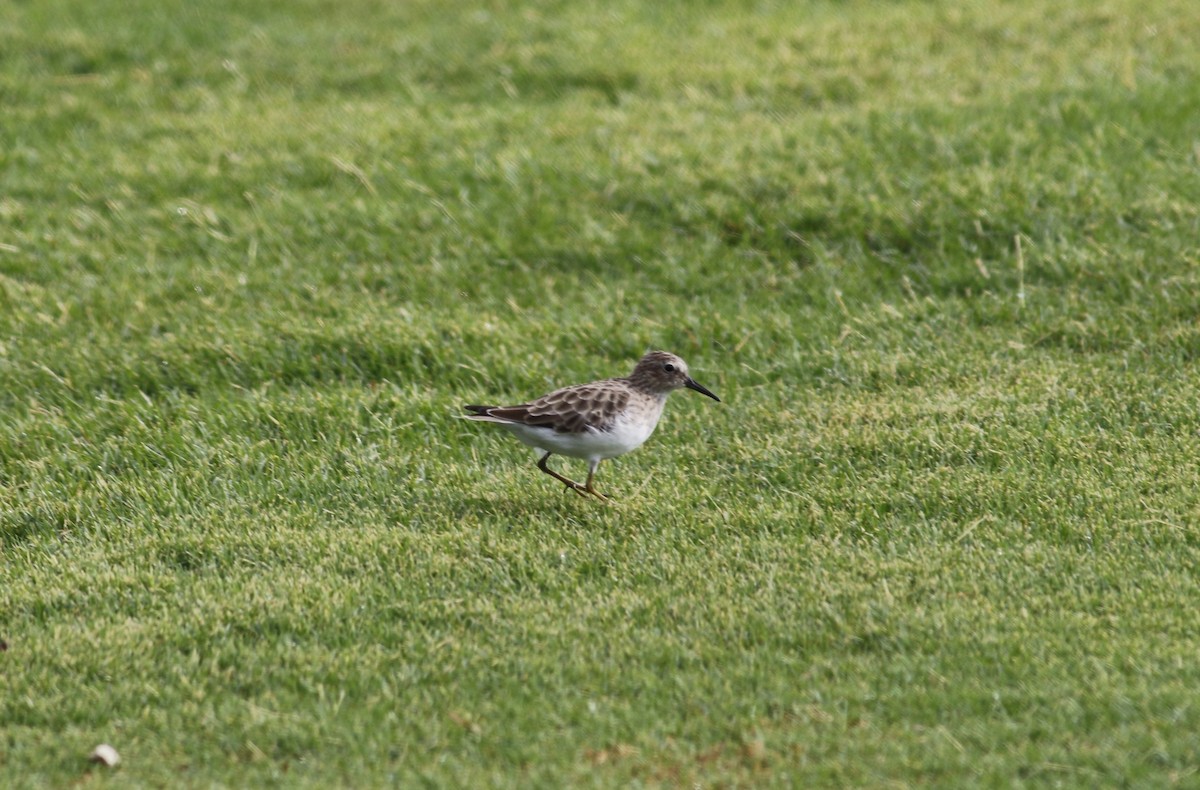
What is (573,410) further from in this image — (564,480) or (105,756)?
(105,756)

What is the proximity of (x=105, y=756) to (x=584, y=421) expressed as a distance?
9.69ft

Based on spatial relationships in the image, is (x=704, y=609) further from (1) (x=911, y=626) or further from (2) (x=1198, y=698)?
(2) (x=1198, y=698)

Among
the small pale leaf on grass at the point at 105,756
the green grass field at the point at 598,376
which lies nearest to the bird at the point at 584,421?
the green grass field at the point at 598,376

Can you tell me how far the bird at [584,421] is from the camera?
25.2 ft

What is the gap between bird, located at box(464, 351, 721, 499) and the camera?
7684mm

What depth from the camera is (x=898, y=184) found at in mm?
11508

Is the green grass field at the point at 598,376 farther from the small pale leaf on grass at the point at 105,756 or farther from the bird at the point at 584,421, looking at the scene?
the bird at the point at 584,421

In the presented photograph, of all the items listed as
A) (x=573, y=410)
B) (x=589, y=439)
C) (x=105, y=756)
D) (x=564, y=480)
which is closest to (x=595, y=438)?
(x=589, y=439)

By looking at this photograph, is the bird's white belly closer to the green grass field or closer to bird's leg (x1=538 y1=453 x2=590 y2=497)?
bird's leg (x1=538 y1=453 x2=590 y2=497)

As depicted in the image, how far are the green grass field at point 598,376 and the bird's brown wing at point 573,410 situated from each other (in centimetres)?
53

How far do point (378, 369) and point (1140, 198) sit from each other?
5887 millimetres

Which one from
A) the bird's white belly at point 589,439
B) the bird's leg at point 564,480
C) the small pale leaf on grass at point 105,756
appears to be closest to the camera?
the small pale leaf on grass at point 105,756

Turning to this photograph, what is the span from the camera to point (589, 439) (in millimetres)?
7656

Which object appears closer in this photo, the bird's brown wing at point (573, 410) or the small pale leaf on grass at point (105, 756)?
Result: the small pale leaf on grass at point (105, 756)
